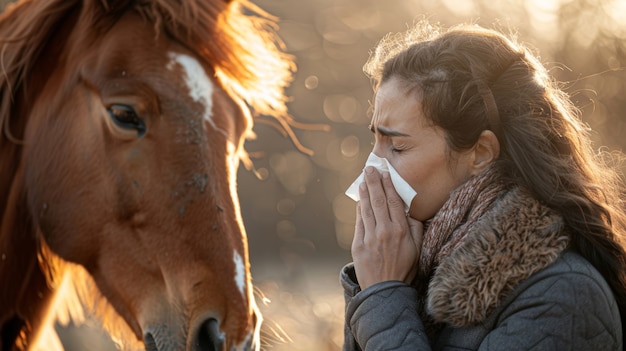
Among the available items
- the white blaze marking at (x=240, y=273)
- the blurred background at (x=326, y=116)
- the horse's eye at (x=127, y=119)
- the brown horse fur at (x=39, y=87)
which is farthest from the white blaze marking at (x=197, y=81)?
the blurred background at (x=326, y=116)

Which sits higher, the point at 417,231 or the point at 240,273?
the point at 417,231

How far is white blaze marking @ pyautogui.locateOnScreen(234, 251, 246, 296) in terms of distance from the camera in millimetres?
2555

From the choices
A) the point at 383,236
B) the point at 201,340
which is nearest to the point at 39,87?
the point at 201,340

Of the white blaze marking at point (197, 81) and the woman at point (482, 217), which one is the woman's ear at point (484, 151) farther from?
the white blaze marking at point (197, 81)

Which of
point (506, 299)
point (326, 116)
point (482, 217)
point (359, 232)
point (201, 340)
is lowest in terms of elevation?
point (326, 116)

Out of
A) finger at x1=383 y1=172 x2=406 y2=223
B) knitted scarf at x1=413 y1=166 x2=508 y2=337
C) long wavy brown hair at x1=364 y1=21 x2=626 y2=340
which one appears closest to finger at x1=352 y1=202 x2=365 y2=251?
finger at x1=383 y1=172 x2=406 y2=223

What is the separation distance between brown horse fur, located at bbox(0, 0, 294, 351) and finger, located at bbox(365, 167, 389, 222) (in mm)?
803

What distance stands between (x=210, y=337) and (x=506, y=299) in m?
1.08

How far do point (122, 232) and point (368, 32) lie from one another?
1787cm

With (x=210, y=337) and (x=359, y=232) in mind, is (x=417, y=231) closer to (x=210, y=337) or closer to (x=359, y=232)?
(x=359, y=232)

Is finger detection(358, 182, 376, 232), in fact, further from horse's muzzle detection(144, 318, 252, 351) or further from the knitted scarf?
horse's muzzle detection(144, 318, 252, 351)

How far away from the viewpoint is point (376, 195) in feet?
7.78

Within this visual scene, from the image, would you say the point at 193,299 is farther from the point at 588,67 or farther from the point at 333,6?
the point at 333,6

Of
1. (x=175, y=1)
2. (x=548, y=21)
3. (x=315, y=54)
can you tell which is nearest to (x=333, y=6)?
(x=315, y=54)
